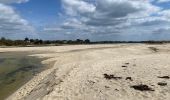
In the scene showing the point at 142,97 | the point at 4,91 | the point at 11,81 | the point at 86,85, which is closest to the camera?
the point at 142,97

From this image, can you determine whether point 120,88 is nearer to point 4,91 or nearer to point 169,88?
point 169,88

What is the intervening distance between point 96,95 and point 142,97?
226 cm

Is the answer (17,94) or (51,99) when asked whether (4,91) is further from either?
(51,99)

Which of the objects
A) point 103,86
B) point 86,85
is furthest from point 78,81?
point 103,86

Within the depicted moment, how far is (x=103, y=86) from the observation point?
51.4ft

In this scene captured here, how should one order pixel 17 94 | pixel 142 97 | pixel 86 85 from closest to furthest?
pixel 142 97 → pixel 86 85 → pixel 17 94

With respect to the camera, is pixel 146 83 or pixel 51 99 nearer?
pixel 51 99

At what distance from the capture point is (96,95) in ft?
45.4

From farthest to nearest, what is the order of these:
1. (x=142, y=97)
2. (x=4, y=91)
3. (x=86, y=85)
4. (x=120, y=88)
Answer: (x=4, y=91) → (x=86, y=85) → (x=120, y=88) → (x=142, y=97)

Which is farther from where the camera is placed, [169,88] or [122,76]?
[122,76]

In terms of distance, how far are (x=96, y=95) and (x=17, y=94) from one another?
6304mm

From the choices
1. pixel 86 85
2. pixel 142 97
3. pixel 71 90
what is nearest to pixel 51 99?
pixel 71 90

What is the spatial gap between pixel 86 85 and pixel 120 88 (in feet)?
7.93

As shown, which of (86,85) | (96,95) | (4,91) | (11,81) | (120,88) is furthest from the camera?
(11,81)
